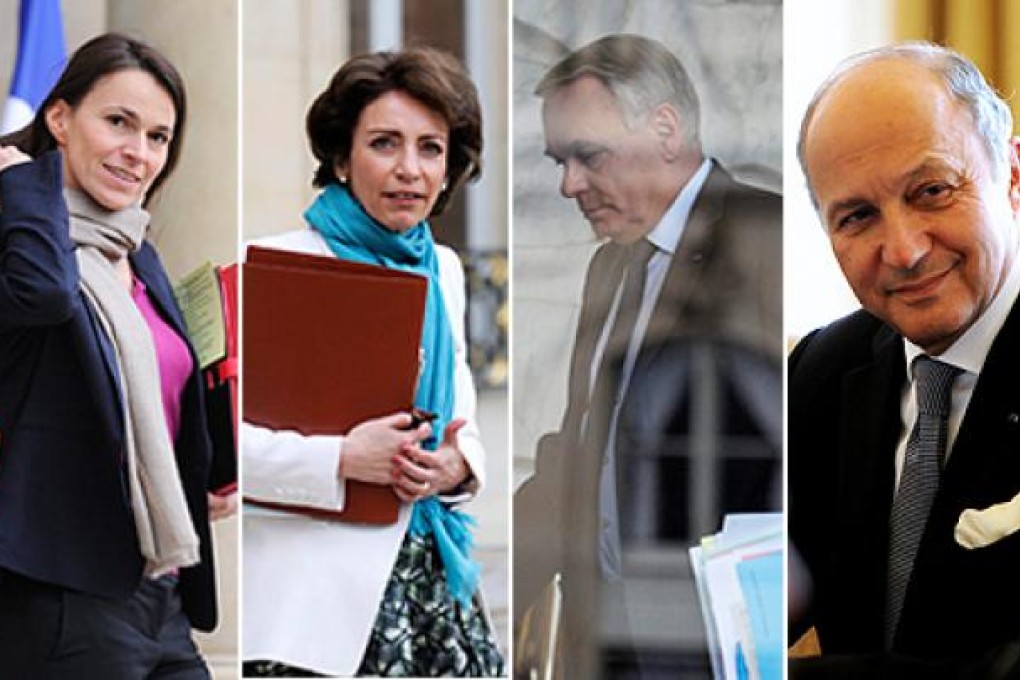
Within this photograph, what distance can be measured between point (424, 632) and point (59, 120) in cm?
106

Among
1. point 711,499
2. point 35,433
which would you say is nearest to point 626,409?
point 711,499

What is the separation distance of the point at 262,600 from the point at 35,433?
470 mm

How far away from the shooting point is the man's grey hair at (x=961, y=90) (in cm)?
287

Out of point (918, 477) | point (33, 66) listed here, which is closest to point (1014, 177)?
point (918, 477)

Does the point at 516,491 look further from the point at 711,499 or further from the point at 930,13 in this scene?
the point at 930,13

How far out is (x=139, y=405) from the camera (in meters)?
3.04

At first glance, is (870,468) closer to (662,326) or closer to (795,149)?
(662,326)

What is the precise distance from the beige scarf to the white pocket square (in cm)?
126

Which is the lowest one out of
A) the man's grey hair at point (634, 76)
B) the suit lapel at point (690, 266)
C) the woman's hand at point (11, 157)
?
the suit lapel at point (690, 266)

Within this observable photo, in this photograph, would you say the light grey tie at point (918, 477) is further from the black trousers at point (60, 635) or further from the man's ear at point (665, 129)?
the black trousers at point (60, 635)

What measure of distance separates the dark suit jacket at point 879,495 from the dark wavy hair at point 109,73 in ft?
3.64

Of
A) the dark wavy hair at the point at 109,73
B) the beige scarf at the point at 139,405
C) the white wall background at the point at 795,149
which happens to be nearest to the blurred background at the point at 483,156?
the dark wavy hair at the point at 109,73

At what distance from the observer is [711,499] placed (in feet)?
9.86

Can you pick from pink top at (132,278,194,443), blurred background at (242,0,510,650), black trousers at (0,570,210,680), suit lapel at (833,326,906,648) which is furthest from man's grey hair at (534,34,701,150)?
black trousers at (0,570,210,680)
